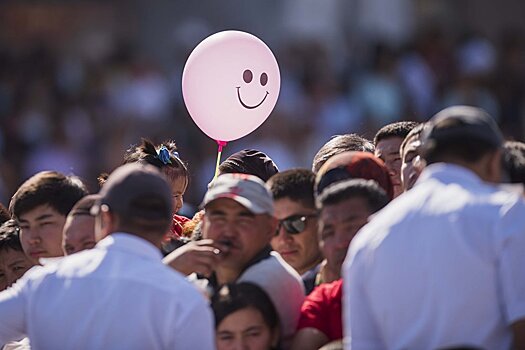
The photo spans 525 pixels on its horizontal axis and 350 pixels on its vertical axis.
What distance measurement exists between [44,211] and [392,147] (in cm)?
182

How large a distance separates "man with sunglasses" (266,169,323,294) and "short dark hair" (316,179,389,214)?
52 cm

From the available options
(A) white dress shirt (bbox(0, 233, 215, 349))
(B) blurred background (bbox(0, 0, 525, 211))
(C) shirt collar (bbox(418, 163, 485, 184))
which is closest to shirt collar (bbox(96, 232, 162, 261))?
(A) white dress shirt (bbox(0, 233, 215, 349))

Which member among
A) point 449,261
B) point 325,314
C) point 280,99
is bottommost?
point 325,314

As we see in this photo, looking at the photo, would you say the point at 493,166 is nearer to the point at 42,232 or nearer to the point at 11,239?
the point at 42,232

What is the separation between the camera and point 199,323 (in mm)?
4887

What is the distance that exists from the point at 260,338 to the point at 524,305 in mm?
1119

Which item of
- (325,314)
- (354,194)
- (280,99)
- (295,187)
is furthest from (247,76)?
(280,99)

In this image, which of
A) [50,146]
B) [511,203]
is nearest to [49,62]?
[50,146]

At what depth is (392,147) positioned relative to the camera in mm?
7340

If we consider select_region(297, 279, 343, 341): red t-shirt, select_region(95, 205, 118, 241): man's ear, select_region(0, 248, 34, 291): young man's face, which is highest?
select_region(95, 205, 118, 241): man's ear

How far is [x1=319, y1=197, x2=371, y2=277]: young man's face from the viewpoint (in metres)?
5.58

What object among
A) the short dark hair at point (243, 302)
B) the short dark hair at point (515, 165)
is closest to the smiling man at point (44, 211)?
the short dark hair at point (243, 302)

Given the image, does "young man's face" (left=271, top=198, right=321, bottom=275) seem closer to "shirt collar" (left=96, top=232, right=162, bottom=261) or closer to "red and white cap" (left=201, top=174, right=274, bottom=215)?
"red and white cap" (left=201, top=174, right=274, bottom=215)

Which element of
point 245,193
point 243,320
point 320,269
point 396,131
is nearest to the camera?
point 243,320
